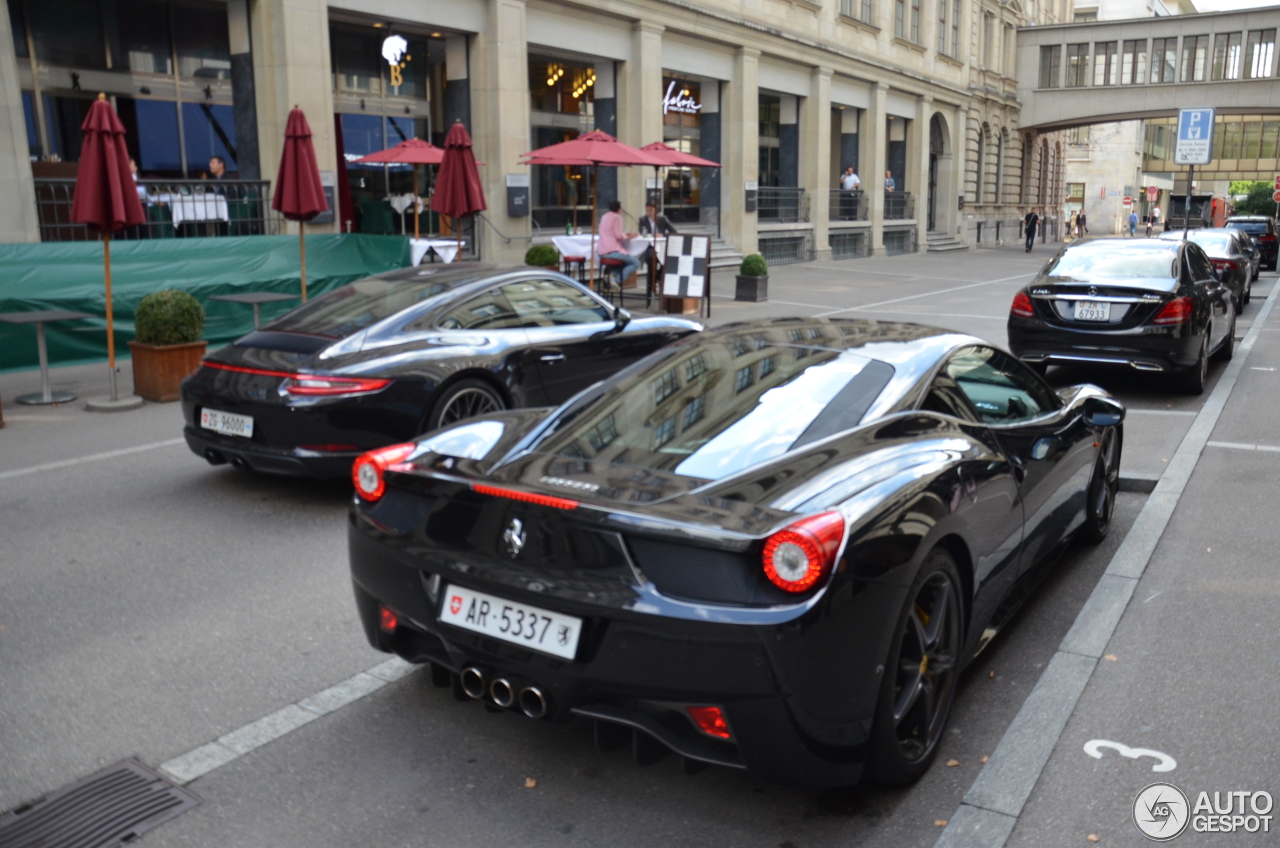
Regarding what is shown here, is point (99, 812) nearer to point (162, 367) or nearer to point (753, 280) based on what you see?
point (162, 367)

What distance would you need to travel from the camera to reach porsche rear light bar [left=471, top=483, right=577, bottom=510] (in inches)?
120

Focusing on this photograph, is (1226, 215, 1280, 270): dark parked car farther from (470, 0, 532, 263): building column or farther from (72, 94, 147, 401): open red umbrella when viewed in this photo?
(72, 94, 147, 401): open red umbrella

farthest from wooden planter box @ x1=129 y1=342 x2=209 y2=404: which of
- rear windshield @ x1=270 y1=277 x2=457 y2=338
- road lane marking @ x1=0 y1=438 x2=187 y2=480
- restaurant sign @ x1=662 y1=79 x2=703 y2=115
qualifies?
restaurant sign @ x1=662 y1=79 x2=703 y2=115

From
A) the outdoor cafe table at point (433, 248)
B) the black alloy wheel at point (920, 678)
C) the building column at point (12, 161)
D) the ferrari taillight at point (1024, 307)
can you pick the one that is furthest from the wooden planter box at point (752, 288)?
the black alloy wheel at point (920, 678)

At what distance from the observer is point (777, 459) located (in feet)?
11.0

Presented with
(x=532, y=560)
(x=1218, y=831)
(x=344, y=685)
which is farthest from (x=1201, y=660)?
(x=344, y=685)

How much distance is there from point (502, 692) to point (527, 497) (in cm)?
56

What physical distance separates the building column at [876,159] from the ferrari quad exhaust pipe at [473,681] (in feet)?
114

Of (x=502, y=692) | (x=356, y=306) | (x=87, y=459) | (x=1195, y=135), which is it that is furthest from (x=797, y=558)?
(x=1195, y=135)

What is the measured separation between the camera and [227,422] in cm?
650

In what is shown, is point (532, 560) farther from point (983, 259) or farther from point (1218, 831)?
point (983, 259)

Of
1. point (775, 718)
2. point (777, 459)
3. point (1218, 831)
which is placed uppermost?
point (777, 459)

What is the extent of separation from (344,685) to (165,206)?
13309 mm
